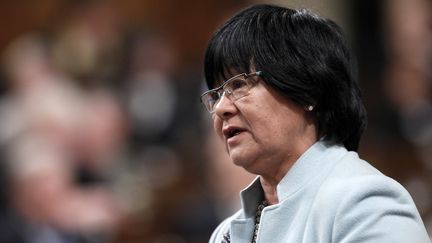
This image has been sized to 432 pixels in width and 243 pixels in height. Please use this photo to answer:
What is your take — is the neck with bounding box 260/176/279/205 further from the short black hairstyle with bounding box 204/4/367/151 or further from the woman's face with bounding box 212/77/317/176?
the short black hairstyle with bounding box 204/4/367/151

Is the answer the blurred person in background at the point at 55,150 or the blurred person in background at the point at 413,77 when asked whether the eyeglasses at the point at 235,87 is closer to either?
the blurred person in background at the point at 55,150

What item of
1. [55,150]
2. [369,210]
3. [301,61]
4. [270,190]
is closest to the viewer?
[369,210]

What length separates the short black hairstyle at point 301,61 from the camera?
7.15ft

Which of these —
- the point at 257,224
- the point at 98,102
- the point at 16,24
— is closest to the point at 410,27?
the point at 98,102

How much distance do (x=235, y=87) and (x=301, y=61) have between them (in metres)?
0.16

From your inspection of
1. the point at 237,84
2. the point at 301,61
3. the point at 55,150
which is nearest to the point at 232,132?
the point at 237,84

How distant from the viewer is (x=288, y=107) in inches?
87.1

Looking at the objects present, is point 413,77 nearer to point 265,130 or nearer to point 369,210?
point 265,130

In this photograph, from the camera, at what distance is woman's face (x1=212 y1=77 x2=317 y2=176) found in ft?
7.22

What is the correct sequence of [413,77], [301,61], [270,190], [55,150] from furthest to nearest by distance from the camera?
1. [413,77]
2. [55,150]
3. [270,190]
4. [301,61]

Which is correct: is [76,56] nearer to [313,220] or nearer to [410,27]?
[410,27]

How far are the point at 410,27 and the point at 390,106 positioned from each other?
471 mm

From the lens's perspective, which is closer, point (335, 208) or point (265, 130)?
point (335, 208)

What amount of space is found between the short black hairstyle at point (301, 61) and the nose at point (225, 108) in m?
0.05
